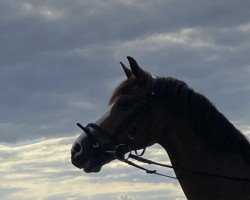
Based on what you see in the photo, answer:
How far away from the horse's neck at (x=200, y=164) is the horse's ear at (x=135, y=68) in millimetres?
1174

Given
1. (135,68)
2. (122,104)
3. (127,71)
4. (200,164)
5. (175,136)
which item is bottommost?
(200,164)

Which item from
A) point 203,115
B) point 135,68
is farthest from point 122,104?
point 203,115

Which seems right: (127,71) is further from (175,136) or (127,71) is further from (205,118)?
(205,118)

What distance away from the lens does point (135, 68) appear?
29.6 ft

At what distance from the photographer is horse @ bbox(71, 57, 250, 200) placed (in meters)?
8.12

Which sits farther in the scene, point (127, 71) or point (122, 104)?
point (127, 71)

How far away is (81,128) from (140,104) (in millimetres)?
1416

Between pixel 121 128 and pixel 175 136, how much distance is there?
1109mm

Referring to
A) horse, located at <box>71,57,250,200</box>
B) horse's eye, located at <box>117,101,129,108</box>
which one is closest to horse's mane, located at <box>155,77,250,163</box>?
horse, located at <box>71,57,250,200</box>

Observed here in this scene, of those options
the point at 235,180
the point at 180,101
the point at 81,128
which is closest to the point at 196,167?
the point at 235,180

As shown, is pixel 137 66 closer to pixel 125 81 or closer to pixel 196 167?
pixel 125 81

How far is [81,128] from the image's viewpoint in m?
9.49

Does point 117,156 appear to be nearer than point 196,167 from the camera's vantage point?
No

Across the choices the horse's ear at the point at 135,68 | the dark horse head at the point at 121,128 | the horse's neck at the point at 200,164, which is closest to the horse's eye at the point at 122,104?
the dark horse head at the point at 121,128
